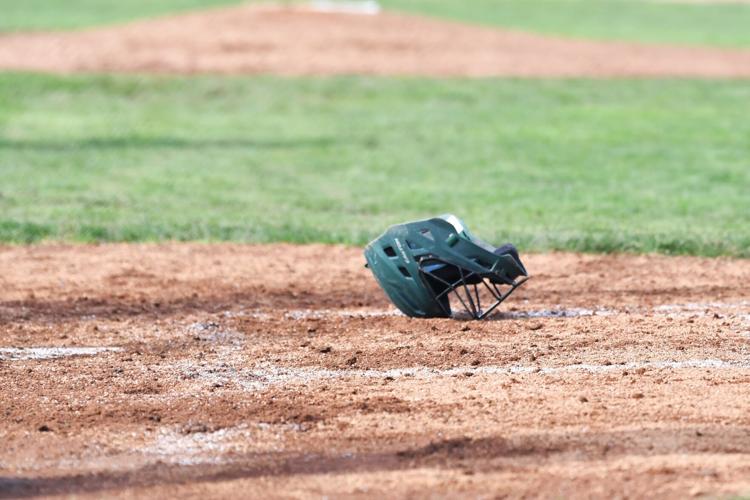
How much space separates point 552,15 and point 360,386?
33.4 m

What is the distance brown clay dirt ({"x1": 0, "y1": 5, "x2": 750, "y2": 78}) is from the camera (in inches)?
872

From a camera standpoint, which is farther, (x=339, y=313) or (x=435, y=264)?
(x=339, y=313)

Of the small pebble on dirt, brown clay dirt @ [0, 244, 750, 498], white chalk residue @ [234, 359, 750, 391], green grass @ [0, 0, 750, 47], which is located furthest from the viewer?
green grass @ [0, 0, 750, 47]

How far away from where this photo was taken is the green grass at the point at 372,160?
34.3ft

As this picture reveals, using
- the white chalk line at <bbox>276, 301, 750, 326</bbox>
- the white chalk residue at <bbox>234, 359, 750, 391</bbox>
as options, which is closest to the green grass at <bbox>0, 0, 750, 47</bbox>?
the white chalk line at <bbox>276, 301, 750, 326</bbox>

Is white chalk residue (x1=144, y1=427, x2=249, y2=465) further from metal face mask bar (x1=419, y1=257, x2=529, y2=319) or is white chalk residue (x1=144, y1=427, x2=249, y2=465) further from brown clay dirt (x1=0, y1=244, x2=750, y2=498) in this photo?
metal face mask bar (x1=419, y1=257, x2=529, y2=319)

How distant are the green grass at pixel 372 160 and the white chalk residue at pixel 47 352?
344 centimetres

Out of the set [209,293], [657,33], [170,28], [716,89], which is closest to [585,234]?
[209,293]

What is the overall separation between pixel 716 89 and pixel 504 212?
11.0m

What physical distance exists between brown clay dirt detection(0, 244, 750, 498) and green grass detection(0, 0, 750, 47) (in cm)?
2226

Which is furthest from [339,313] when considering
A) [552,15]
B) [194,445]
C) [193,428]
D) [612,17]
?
[612,17]

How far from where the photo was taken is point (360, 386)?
5.82m

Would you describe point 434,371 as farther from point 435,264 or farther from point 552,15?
point 552,15

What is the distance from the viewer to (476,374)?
19.7ft
